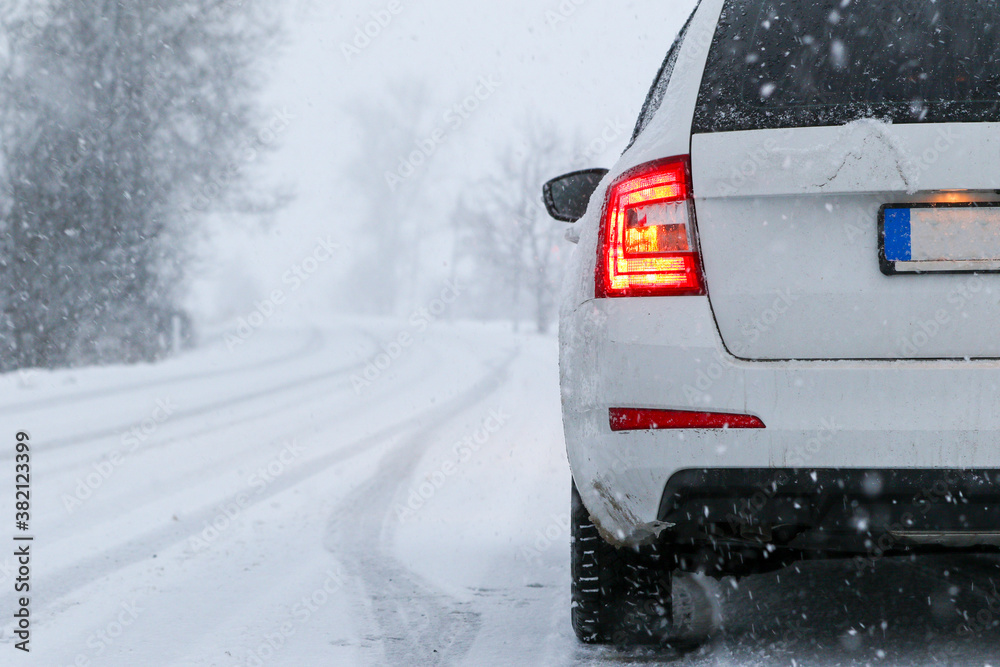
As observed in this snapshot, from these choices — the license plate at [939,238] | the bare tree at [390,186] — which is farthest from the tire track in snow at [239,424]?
the bare tree at [390,186]

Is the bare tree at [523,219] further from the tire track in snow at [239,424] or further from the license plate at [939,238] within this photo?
the license plate at [939,238]

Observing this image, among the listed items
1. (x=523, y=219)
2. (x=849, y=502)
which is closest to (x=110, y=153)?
(x=849, y=502)

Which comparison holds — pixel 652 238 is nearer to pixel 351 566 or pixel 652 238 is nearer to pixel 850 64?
pixel 850 64

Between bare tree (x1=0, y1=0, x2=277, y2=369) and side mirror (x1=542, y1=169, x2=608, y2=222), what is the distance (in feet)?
41.2

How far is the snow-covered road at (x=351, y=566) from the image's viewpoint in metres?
2.88

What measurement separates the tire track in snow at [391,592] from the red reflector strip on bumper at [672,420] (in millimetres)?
1002

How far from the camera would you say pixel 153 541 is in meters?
4.46

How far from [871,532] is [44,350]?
14.8 meters

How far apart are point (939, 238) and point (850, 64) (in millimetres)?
501

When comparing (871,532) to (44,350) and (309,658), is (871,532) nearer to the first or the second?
(309,658)

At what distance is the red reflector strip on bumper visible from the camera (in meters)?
2.08

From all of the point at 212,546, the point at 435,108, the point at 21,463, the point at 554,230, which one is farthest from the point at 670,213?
the point at 435,108

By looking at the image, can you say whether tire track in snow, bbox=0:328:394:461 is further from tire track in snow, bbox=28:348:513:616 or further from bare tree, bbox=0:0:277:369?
bare tree, bbox=0:0:277:369

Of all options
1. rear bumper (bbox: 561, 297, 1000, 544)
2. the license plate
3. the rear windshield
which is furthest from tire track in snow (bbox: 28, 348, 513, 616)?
the license plate
